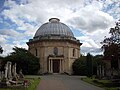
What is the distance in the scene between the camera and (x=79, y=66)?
245 feet

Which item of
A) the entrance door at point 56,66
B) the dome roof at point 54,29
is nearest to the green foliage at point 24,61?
the entrance door at point 56,66

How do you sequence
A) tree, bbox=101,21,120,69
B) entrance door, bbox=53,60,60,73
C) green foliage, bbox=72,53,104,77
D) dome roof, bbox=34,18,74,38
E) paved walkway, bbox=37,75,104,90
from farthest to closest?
dome roof, bbox=34,18,74,38
entrance door, bbox=53,60,60,73
green foliage, bbox=72,53,104,77
tree, bbox=101,21,120,69
paved walkway, bbox=37,75,104,90

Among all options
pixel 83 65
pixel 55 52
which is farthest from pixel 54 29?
pixel 83 65

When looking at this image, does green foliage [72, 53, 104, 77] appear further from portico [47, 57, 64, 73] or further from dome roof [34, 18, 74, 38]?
dome roof [34, 18, 74, 38]

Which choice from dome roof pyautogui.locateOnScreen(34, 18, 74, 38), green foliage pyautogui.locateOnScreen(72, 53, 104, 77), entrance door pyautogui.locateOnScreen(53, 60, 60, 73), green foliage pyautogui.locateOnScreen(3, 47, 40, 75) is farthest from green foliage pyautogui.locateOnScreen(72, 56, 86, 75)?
green foliage pyautogui.locateOnScreen(3, 47, 40, 75)

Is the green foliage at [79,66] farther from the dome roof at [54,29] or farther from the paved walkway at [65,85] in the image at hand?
the paved walkway at [65,85]

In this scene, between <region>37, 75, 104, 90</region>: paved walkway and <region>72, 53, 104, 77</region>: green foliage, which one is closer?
<region>37, 75, 104, 90</region>: paved walkway

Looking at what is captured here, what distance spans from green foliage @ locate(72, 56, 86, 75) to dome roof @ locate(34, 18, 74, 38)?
10517 millimetres

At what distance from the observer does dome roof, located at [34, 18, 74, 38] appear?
82688 mm

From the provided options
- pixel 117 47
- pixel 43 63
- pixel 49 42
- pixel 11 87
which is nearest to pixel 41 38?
pixel 49 42

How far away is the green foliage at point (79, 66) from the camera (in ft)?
238

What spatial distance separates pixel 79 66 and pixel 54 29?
53.0 feet

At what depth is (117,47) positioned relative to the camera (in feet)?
102

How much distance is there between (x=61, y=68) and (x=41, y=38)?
11.3m
